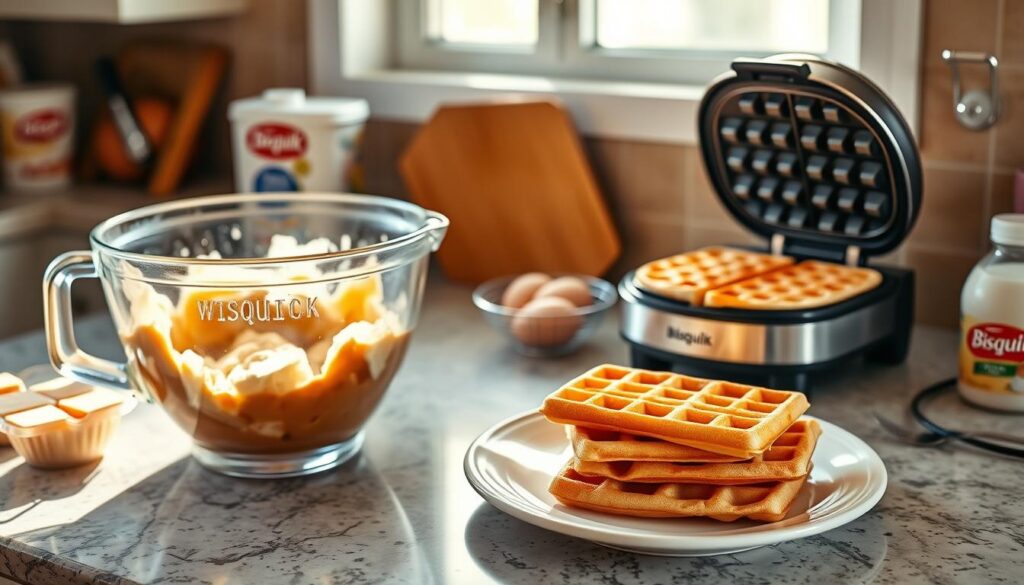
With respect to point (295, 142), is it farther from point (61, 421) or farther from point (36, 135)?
point (61, 421)

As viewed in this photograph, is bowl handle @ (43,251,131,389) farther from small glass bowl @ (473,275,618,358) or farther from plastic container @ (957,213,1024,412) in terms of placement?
plastic container @ (957,213,1024,412)

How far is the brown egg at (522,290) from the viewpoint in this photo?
5.02 feet

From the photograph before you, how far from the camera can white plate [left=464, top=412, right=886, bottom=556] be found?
0.91m

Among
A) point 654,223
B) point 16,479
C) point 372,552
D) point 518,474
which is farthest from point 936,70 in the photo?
point 16,479

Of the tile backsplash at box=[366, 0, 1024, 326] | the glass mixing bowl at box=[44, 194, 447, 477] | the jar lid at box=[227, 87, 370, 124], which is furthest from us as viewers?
the jar lid at box=[227, 87, 370, 124]

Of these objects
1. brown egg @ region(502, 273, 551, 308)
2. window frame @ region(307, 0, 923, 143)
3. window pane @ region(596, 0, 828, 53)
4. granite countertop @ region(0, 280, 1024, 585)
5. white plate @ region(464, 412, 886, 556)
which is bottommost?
granite countertop @ region(0, 280, 1024, 585)

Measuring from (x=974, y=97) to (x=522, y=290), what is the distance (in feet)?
1.89

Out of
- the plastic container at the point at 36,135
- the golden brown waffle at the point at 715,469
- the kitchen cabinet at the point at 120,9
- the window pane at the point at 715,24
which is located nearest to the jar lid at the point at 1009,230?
the golden brown waffle at the point at 715,469

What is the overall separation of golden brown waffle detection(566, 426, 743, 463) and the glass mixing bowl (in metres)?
0.25

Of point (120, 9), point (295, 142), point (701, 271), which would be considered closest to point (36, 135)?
point (120, 9)

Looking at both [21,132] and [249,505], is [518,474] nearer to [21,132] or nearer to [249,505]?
[249,505]

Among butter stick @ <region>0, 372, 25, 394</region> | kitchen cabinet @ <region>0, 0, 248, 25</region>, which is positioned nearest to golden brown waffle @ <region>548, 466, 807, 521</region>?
butter stick @ <region>0, 372, 25, 394</region>

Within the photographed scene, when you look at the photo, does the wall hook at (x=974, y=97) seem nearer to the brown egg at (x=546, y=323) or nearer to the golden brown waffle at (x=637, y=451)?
the brown egg at (x=546, y=323)

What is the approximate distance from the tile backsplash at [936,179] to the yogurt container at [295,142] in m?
0.35
